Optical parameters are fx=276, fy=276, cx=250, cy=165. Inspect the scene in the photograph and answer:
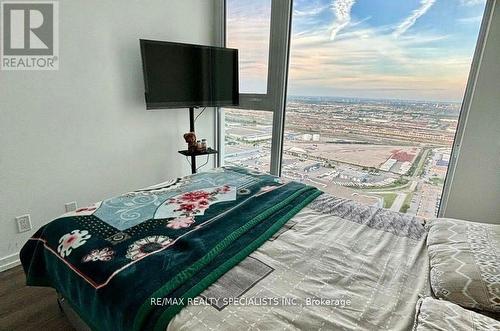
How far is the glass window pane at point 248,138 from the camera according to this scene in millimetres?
3266

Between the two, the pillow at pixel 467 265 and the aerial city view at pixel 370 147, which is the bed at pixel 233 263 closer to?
the pillow at pixel 467 265

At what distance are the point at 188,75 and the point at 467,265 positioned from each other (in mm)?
2560

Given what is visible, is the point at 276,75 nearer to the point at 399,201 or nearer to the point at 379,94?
the point at 379,94

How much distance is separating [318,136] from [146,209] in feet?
6.45

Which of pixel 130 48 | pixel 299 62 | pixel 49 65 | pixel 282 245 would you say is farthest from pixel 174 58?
pixel 282 245

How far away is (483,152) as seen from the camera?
2100 mm

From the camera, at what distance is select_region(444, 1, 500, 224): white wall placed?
199 centimetres

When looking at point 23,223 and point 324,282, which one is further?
point 23,223

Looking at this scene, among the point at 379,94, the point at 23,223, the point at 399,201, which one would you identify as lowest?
the point at 23,223

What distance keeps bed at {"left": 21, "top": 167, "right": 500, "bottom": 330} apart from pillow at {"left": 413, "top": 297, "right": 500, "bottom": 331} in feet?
0.22

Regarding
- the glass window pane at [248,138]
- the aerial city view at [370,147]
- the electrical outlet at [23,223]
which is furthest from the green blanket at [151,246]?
the glass window pane at [248,138]

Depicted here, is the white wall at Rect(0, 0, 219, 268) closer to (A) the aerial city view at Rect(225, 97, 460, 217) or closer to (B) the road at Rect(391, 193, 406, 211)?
(A) the aerial city view at Rect(225, 97, 460, 217)

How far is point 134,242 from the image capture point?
1254 mm

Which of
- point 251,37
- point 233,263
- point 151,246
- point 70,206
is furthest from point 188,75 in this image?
point 233,263
